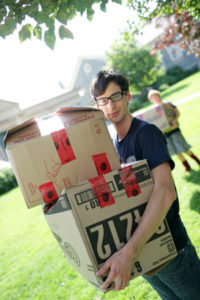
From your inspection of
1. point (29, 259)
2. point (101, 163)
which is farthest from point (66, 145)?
point (29, 259)

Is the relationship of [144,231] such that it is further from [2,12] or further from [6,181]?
[6,181]

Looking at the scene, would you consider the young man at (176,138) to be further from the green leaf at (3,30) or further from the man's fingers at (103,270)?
the man's fingers at (103,270)

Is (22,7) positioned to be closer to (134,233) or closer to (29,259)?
(134,233)

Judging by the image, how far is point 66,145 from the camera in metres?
1.35

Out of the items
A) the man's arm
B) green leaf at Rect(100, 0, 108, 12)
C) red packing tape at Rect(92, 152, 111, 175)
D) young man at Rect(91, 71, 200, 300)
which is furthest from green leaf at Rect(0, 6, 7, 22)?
the man's arm

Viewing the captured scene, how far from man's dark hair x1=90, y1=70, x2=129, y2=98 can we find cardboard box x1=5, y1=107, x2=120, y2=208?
1.02 ft

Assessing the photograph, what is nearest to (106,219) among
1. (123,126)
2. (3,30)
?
(123,126)

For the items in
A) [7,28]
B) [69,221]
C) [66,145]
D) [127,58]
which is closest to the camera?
[69,221]

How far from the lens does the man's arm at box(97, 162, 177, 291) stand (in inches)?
47.5

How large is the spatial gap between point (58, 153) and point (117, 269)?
0.65 m

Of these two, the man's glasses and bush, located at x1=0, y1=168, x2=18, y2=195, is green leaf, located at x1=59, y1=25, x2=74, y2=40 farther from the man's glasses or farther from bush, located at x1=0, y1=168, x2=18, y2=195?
bush, located at x1=0, y1=168, x2=18, y2=195

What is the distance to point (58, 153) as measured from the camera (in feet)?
4.40

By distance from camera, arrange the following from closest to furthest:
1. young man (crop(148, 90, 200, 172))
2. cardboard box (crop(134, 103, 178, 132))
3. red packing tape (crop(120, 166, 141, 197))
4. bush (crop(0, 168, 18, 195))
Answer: red packing tape (crop(120, 166, 141, 197))
cardboard box (crop(134, 103, 178, 132))
young man (crop(148, 90, 200, 172))
bush (crop(0, 168, 18, 195))

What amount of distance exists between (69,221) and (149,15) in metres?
3.33
